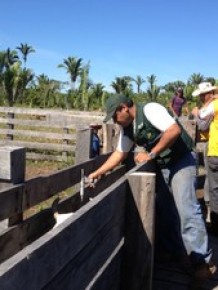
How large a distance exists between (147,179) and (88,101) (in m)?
46.2

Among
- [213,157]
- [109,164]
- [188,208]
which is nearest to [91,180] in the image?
[109,164]

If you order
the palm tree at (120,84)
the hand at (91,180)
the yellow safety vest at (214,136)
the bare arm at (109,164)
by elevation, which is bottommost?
the hand at (91,180)

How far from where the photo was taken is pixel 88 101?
1930 inches

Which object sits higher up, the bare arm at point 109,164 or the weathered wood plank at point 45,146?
the bare arm at point 109,164

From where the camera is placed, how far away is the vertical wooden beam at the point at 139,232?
3125 mm

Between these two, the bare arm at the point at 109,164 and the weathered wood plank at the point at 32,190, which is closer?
the weathered wood plank at the point at 32,190

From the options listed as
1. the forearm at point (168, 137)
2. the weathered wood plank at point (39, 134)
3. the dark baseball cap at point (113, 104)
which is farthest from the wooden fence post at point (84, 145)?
the weathered wood plank at point (39, 134)

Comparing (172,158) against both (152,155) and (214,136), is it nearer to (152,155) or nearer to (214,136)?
(152,155)

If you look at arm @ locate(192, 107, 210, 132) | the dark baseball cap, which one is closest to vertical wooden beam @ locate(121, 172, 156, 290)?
the dark baseball cap

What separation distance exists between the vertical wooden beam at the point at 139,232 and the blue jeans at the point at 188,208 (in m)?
0.82

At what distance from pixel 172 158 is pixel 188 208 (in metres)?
0.46

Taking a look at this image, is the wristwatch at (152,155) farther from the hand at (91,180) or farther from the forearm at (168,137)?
the hand at (91,180)

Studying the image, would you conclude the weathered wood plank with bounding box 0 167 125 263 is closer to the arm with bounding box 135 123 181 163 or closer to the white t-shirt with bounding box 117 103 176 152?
the arm with bounding box 135 123 181 163

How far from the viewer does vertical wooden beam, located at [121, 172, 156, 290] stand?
3125 mm
